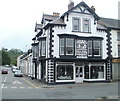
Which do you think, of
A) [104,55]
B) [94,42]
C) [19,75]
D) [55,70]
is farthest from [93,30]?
[19,75]

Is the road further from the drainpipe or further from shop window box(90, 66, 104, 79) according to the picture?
the drainpipe

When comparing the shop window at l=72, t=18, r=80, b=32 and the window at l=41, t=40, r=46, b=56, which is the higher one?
the shop window at l=72, t=18, r=80, b=32

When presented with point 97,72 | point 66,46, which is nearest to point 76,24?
point 66,46

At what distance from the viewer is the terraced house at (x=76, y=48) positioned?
2589 cm

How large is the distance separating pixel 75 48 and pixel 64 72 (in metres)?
3.52

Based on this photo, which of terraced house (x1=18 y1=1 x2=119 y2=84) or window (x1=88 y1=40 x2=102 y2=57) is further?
window (x1=88 y1=40 x2=102 y2=57)

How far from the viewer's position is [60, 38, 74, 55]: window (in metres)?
26.0

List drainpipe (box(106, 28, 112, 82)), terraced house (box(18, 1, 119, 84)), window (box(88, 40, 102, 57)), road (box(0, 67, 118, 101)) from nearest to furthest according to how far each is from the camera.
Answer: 1. road (box(0, 67, 118, 101))
2. terraced house (box(18, 1, 119, 84))
3. window (box(88, 40, 102, 57))
4. drainpipe (box(106, 28, 112, 82))

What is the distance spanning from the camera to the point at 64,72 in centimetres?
2639

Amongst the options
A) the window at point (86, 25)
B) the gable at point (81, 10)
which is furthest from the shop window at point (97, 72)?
the gable at point (81, 10)

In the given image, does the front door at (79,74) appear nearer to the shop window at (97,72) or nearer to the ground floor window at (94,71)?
the ground floor window at (94,71)

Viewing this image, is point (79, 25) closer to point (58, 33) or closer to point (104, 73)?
point (58, 33)

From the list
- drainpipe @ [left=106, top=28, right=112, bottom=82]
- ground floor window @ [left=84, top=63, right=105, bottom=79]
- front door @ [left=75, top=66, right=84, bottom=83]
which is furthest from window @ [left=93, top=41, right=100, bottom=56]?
front door @ [left=75, top=66, right=84, bottom=83]

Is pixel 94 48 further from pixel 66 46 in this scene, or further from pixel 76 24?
pixel 66 46
